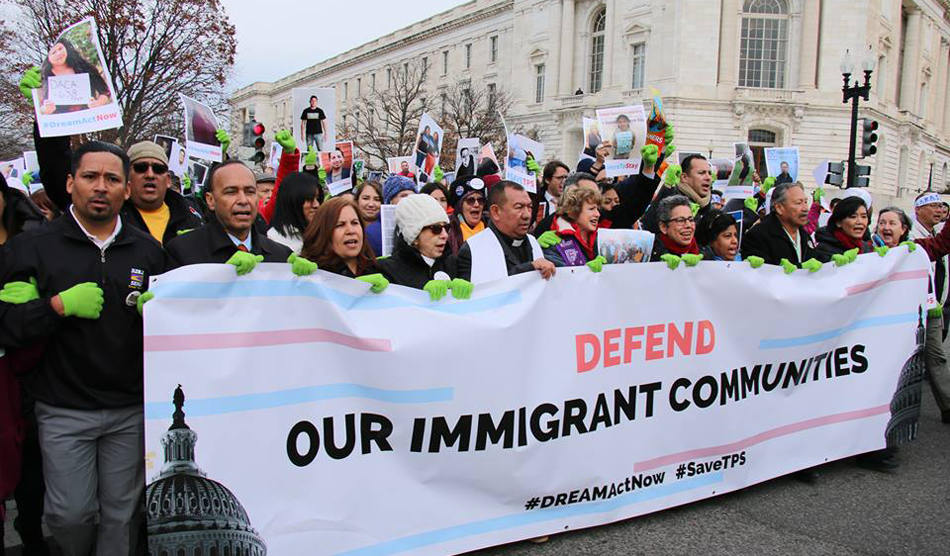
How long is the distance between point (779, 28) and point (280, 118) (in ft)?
250

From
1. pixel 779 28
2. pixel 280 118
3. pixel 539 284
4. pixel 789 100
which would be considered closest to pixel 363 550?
pixel 539 284

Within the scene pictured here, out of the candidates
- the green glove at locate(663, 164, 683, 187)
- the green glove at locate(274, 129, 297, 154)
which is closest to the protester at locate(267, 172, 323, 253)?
the green glove at locate(274, 129, 297, 154)

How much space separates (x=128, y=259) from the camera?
3045 mm

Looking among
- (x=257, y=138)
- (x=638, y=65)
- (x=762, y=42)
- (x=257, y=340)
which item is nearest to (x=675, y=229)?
(x=257, y=340)

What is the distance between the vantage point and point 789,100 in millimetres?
46375

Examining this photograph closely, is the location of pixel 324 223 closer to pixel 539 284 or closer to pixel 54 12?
pixel 539 284

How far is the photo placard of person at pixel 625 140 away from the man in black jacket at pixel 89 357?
145 inches

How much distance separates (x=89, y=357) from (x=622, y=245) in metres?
2.79

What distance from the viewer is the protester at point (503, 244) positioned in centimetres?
414

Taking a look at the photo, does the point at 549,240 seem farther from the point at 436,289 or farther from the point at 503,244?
the point at 436,289

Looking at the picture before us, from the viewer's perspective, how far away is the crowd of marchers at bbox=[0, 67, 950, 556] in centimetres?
293

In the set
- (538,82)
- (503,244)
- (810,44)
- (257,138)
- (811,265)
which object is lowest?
(811,265)

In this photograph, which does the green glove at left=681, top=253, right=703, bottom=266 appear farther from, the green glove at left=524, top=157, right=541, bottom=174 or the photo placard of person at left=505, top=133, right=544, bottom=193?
the green glove at left=524, top=157, right=541, bottom=174

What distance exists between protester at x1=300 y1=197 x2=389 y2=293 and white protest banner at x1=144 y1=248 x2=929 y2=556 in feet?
1.58
